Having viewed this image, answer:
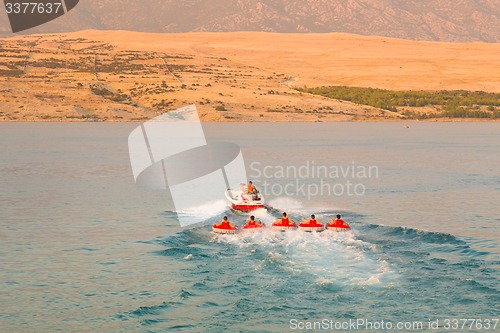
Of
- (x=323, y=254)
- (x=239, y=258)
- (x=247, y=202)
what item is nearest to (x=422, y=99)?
(x=247, y=202)

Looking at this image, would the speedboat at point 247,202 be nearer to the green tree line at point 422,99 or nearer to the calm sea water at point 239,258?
the calm sea water at point 239,258

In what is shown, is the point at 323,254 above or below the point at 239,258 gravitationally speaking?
below

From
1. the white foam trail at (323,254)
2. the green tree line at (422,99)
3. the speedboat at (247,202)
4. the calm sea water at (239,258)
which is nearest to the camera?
the calm sea water at (239,258)

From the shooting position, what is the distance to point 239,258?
35969 mm

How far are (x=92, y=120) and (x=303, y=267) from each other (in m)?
129

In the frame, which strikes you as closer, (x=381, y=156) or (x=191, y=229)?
(x=191, y=229)

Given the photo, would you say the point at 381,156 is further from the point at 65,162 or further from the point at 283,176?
the point at 65,162

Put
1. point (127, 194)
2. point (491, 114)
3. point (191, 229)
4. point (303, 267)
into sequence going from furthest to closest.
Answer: point (491, 114) < point (127, 194) < point (191, 229) < point (303, 267)

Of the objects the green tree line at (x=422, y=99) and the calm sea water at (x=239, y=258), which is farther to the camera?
the green tree line at (x=422, y=99)

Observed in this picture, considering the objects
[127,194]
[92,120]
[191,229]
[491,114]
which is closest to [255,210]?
[191,229]

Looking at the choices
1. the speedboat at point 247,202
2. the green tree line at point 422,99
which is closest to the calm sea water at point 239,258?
the speedboat at point 247,202

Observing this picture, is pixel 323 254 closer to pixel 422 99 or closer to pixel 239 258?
pixel 239 258

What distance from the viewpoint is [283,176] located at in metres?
73.4

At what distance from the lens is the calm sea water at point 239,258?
89.9ft
